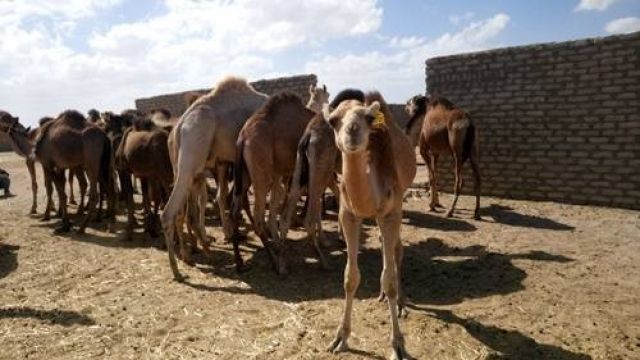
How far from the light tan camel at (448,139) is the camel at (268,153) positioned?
3.35 metres

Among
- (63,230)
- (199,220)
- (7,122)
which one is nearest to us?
(199,220)

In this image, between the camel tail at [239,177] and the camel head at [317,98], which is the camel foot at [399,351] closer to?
the camel tail at [239,177]

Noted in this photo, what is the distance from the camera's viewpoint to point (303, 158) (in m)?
5.93

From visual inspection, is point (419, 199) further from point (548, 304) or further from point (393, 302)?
point (393, 302)

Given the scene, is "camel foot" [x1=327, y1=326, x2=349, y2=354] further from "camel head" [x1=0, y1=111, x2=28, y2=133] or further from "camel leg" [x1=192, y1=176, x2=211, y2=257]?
"camel head" [x1=0, y1=111, x2=28, y2=133]

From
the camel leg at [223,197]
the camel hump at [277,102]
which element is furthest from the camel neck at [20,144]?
the camel hump at [277,102]

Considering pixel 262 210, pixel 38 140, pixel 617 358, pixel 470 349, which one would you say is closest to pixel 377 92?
pixel 262 210

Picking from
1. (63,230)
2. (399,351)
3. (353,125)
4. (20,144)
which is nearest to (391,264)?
(399,351)

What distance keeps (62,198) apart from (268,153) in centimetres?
516

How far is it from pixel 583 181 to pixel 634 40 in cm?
250

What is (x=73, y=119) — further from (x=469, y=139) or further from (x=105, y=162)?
(x=469, y=139)

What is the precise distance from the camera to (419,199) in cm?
1073

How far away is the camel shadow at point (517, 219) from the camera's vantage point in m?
7.77

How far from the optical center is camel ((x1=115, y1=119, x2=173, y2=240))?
7.61 m
